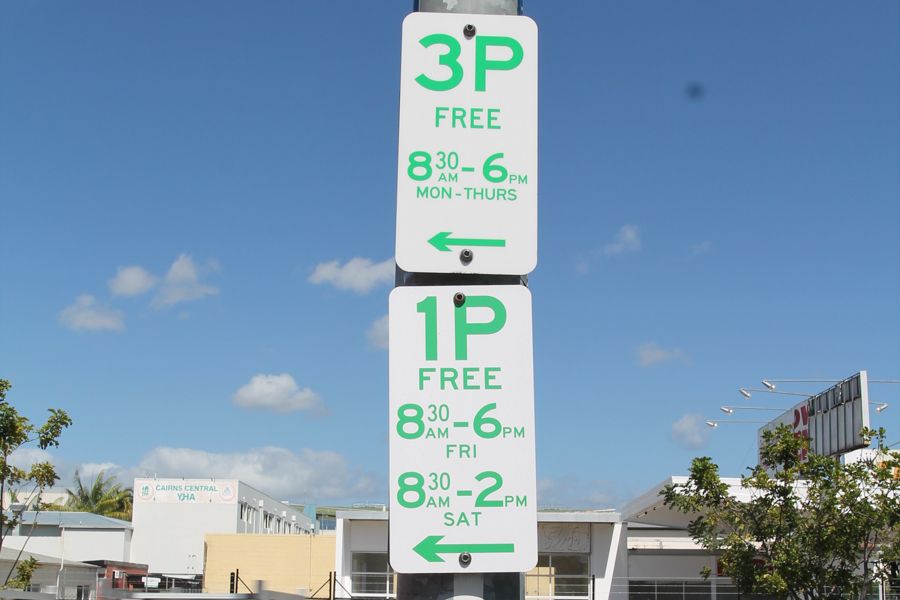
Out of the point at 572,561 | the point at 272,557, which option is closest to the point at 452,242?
the point at 572,561

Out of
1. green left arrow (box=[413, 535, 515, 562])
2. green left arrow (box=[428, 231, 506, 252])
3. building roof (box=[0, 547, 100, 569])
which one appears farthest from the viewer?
building roof (box=[0, 547, 100, 569])

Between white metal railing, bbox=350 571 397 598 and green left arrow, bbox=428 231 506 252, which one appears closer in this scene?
green left arrow, bbox=428 231 506 252

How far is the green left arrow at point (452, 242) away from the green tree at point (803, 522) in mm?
16337

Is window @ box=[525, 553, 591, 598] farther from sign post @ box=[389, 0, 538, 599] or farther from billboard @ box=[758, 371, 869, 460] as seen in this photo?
sign post @ box=[389, 0, 538, 599]

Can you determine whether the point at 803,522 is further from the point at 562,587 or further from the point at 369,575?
the point at 369,575

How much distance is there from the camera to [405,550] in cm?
271

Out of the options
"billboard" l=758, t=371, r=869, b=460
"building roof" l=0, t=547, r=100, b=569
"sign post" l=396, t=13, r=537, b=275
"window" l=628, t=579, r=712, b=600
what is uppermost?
"billboard" l=758, t=371, r=869, b=460

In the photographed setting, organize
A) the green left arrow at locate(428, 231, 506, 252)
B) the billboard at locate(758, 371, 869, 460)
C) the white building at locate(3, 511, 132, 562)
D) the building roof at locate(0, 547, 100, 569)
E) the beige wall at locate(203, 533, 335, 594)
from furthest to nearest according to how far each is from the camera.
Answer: the white building at locate(3, 511, 132, 562)
the beige wall at locate(203, 533, 335, 594)
the building roof at locate(0, 547, 100, 569)
the billboard at locate(758, 371, 869, 460)
the green left arrow at locate(428, 231, 506, 252)

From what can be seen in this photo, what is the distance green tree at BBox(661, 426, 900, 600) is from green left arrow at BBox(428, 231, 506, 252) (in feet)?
53.6

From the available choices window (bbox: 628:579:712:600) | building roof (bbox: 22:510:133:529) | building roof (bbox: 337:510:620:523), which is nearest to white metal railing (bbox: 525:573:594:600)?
window (bbox: 628:579:712:600)

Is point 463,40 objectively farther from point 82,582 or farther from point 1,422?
point 82,582

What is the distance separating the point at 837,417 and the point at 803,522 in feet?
41.4

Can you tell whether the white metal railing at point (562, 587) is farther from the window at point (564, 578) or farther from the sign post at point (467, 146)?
the sign post at point (467, 146)

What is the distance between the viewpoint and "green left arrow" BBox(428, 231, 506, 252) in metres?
2.82
